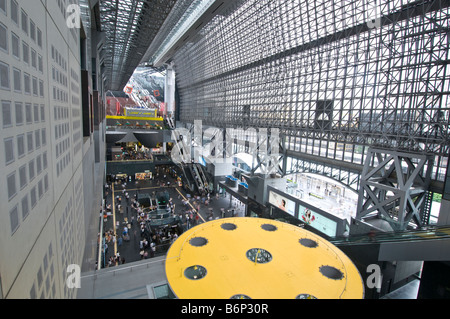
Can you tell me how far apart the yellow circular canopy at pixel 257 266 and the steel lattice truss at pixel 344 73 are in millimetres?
9242

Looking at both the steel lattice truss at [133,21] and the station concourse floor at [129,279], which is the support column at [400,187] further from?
the steel lattice truss at [133,21]

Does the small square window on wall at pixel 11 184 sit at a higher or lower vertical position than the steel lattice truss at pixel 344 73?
lower

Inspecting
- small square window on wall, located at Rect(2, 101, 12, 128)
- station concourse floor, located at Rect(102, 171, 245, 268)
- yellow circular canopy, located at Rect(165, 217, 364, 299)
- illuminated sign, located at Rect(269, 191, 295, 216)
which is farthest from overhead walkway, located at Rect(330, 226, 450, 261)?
small square window on wall, located at Rect(2, 101, 12, 128)

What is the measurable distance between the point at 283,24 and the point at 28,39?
22.5 m

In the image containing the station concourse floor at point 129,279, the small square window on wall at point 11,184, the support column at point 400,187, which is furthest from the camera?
the support column at point 400,187

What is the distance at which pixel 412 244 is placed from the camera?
34.0ft

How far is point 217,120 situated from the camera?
3709 cm

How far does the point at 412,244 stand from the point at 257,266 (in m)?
7.70

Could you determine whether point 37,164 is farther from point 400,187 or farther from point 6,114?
point 400,187

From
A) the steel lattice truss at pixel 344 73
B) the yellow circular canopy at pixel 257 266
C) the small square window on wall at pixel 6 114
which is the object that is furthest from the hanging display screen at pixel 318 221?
the small square window on wall at pixel 6 114

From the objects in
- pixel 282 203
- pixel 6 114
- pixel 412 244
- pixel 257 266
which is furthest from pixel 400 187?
pixel 6 114

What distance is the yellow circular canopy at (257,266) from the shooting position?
19.4 feet

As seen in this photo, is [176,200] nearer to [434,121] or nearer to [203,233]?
[203,233]

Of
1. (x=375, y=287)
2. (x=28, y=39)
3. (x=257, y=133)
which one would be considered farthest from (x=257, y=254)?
(x=257, y=133)
